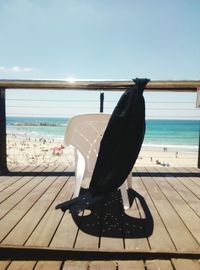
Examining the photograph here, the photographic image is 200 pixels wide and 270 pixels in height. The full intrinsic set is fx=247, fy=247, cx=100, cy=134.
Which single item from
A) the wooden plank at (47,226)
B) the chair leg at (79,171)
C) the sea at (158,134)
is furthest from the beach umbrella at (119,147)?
the sea at (158,134)

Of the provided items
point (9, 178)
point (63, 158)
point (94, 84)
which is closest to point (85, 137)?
point (94, 84)

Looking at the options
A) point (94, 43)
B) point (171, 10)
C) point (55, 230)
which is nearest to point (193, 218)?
point (55, 230)

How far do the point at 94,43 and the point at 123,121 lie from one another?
924cm

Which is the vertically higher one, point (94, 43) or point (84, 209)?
point (94, 43)

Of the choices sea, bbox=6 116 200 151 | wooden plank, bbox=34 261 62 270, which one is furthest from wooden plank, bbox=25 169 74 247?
sea, bbox=6 116 200 151

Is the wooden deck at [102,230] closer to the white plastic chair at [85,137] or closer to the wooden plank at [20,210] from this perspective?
the wooden plank at [20,210]

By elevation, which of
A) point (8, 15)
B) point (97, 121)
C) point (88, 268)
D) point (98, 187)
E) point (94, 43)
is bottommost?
point (88, 268)

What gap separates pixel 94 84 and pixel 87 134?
2.92 ft

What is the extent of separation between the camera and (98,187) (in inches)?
70.6

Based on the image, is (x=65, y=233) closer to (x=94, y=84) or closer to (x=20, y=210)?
(x=20, y=210)

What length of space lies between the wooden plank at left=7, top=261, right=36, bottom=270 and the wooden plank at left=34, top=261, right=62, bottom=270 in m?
0.03

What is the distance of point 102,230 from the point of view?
1.58m

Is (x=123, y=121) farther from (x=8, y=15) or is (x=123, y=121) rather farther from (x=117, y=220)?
(x=8, y=15)

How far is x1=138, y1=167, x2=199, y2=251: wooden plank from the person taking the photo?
1.39 m
